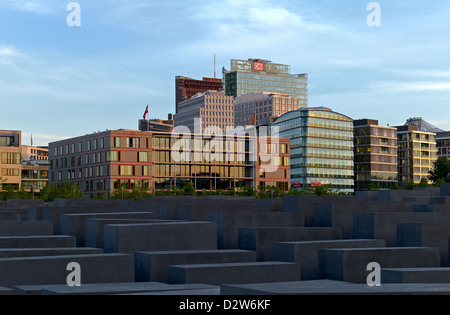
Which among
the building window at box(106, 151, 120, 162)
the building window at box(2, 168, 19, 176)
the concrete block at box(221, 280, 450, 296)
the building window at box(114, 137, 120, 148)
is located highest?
the building window at box(114, 137, 120, 148)

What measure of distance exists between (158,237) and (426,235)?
965cm

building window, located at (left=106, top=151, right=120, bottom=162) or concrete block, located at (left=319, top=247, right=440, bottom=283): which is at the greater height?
building window, located at (left=106, top=151, right=120, bottom=162)

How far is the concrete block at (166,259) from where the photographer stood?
19.7 meters

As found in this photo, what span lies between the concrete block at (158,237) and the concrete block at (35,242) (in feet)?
6.50

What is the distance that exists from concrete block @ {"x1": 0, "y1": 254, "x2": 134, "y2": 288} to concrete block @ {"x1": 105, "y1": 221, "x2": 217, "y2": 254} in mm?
3258

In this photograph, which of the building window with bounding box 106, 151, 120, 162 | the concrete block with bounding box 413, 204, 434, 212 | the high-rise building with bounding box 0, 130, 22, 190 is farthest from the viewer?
the high-rise building with bounding box 0, 130, 22, 190

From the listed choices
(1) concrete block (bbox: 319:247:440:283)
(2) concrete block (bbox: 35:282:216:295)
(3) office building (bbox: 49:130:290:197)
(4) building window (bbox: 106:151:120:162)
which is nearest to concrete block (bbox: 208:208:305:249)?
(1) concrete block (bbox: 319:247:440:283)

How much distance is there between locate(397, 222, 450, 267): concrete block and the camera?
78.4 ft

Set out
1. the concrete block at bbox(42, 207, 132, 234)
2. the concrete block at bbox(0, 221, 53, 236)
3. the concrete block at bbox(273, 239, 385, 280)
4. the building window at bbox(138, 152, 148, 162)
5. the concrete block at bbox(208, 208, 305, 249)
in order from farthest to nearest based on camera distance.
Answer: the building window at bbox(138, 152, 148, 162)
the concrete block at bbox(42, 207, 132, 234)
the concrete block at bbox(0, 221, 53, 236)
the concrete block at bbox(208, 208, 305, 249)
the concrete block at bbox(273, 239, 385, 280)

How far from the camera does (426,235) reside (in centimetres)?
2392

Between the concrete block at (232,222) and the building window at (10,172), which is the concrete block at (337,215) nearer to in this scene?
the concrete block at (232,222)

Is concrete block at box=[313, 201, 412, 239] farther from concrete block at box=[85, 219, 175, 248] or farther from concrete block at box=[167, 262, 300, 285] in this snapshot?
concrete block at box=[167, 262, 300, 285]

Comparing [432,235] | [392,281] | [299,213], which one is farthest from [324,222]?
[392,281]
